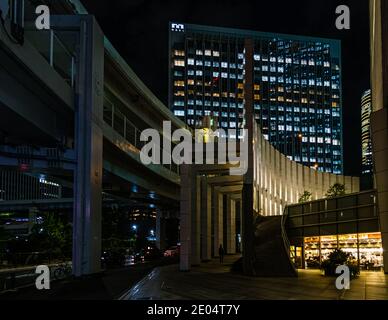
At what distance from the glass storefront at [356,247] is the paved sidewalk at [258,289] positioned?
3778 mm

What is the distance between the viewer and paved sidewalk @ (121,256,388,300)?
1850cm

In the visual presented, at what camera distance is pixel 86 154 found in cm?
2980

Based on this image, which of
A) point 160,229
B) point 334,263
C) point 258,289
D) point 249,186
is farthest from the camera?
point 160,229

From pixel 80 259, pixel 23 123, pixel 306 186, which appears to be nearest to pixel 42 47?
pixel 23 123

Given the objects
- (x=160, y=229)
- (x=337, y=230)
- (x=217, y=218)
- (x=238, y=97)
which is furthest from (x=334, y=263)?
(x=238, y=97)

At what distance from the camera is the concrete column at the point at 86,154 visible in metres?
29.5

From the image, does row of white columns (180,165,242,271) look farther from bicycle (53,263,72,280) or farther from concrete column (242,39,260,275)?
bicycle (53,263,72,280)

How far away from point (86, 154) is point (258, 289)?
1307cm

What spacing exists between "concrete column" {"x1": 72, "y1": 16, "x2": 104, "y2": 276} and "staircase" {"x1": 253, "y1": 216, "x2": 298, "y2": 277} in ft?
28.8

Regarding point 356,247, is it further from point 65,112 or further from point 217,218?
point 217,218

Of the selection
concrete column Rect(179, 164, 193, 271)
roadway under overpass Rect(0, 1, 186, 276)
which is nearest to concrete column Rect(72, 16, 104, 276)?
roadway under overpass Rect(0, 1, 186, 276)
